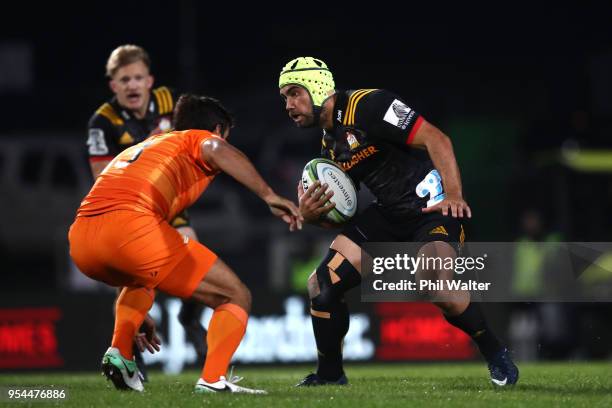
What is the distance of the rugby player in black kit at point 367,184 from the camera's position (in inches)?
316

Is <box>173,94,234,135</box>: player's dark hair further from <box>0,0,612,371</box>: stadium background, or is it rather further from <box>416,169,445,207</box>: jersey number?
<box>0,0,612,371</box>: stadium background

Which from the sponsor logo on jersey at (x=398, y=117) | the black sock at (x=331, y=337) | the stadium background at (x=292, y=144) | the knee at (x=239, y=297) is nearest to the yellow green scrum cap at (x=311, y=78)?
the sponsor logo on jersey at (x=398, y=117)

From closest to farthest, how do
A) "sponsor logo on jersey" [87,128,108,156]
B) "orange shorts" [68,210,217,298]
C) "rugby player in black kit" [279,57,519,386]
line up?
1. "orange shorts" [68,210,217,298]
2. "rugby player in black kit" [279,57,519,386]
3. "sponsor logo on jersey" [87,128,108,156]

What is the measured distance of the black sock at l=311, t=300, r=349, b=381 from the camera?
27.3ft

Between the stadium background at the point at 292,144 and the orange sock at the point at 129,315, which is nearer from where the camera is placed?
the orange sock at the point at 129,315

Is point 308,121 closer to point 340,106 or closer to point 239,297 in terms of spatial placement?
point 340,106

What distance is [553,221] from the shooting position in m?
17.7

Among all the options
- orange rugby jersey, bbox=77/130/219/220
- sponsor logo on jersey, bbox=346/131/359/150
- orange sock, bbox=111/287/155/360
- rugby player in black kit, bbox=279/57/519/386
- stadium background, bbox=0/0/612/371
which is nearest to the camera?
orange rugby jersey, bbox=77/130/219/220

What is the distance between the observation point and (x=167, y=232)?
739 centimetres

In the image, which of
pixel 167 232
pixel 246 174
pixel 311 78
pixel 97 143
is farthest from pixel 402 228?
pixel 97 143

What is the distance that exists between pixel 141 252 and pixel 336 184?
1.58m

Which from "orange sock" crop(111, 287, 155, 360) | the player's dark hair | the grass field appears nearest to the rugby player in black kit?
the grass field

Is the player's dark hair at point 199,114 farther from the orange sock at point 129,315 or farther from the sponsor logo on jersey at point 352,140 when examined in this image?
the orange sock at point 129,315

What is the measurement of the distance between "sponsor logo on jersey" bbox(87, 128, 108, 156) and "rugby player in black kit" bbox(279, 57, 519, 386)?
6.55ft
